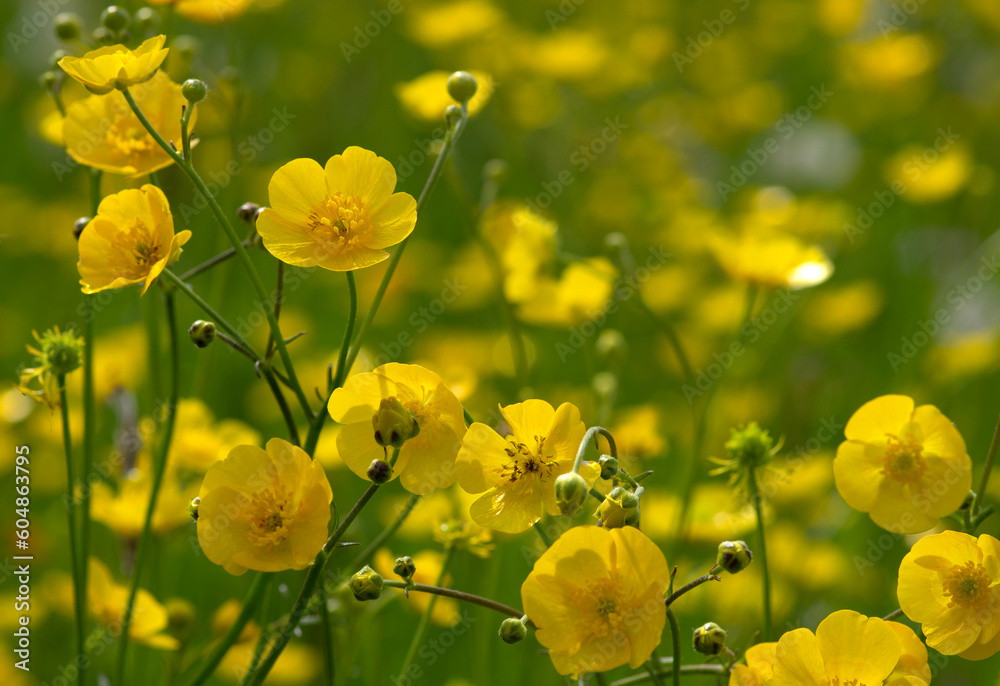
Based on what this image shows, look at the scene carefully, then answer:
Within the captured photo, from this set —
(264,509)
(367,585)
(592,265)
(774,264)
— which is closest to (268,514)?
(264,509)

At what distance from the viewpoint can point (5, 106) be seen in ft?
17.6

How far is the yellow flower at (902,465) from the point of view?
125cm

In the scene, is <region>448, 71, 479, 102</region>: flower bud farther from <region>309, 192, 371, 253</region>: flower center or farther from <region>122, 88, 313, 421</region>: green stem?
<region>122, 88, 313, 421</region>: green stem

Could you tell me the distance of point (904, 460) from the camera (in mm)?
1308

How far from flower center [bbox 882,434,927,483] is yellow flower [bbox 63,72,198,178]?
3.75 feet

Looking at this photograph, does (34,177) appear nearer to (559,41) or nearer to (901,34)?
(559,41)

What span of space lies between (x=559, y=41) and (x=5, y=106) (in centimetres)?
330

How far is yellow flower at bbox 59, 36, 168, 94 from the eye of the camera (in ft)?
3.98

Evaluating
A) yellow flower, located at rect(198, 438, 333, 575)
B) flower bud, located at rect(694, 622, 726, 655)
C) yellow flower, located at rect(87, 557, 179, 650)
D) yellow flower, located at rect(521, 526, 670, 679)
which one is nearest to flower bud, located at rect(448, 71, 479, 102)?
yellow flower, located at rect(198, 438, 333, 575)

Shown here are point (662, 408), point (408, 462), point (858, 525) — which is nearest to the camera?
point (408, 462)

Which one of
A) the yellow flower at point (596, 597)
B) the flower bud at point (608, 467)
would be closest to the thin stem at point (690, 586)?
the yellow flower at point (596, 597)

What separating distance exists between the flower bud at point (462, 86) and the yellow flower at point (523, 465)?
0.57m

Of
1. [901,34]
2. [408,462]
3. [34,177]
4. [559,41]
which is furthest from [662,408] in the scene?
[34,177]

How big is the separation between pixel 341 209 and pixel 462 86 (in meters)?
0.34
